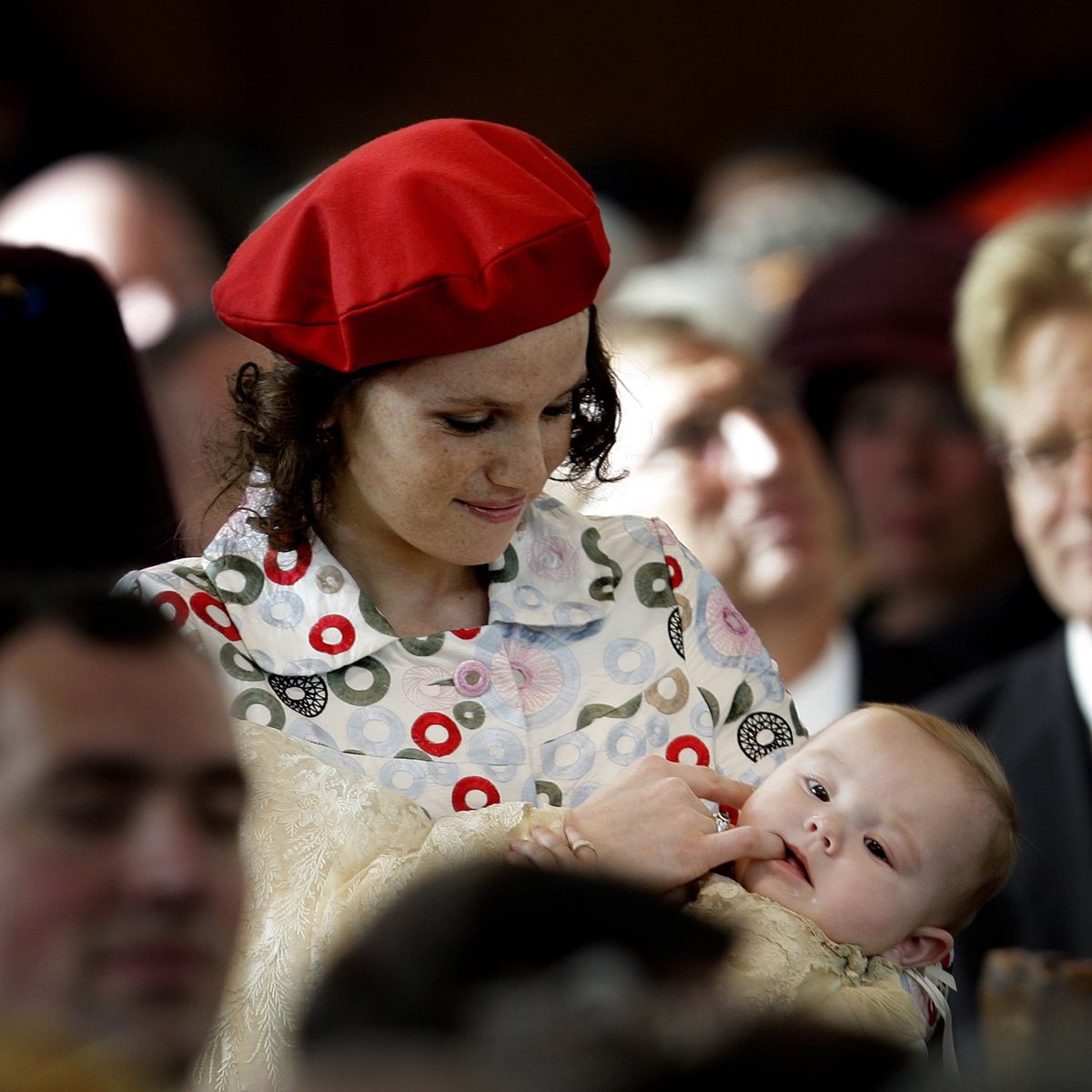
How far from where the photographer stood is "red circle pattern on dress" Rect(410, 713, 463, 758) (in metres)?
1.42

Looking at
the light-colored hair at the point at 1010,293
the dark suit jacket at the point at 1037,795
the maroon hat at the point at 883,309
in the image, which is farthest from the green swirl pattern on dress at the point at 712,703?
the maroon hat at the point at 883,309

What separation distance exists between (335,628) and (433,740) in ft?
0.34

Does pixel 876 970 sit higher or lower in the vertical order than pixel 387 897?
lower

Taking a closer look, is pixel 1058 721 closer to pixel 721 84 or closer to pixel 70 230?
pixel 70 230

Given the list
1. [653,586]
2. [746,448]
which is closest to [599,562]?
[653,586]

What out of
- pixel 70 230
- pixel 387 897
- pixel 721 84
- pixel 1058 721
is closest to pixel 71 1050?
pixel 387 897

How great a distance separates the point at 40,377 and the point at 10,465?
10 cm

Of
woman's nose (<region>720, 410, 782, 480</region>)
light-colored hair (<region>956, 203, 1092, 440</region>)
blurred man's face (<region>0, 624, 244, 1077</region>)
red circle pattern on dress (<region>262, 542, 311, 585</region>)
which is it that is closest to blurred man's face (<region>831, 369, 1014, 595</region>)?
light-colored hair (<region>956, 203, 1092, 440</region>)

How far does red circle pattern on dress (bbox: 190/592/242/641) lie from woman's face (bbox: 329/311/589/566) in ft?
0.38

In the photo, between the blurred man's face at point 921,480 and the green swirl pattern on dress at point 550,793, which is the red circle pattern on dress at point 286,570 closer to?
the green swirl pattern on dress at point 550,793

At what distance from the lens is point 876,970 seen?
1396mm

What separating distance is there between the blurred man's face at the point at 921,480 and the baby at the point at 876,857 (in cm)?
183

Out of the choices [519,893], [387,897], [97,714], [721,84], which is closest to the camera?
[519,893]

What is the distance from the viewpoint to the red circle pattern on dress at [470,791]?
4.63 feet
